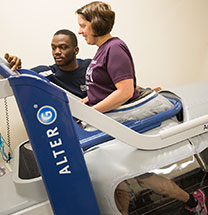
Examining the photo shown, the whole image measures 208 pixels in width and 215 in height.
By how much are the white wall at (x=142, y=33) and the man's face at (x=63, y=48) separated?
25 cm

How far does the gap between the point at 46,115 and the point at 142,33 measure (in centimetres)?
181

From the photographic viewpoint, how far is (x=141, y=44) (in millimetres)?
2410

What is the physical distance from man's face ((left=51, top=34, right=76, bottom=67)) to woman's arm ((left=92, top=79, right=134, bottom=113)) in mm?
937

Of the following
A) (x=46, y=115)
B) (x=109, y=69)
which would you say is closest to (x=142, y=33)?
(x=109, y=69)

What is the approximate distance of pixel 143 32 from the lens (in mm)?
2383

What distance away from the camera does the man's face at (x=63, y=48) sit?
1.88 metres

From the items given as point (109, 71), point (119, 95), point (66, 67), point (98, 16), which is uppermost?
point (98, 16)

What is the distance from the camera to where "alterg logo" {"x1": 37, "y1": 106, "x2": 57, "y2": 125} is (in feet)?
2.62

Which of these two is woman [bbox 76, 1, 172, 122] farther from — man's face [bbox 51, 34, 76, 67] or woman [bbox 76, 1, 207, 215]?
man's face [bbox 51, 34, 76, 67]

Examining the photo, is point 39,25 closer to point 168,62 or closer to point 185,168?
point 168,62

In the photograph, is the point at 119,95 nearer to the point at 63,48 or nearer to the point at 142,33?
the point at 63,48

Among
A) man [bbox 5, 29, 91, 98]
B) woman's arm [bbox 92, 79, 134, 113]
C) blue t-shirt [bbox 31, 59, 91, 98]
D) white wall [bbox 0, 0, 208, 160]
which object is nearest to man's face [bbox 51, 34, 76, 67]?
man [bbox 5, 29, 91, 98]

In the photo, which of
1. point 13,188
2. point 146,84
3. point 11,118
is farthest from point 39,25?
point 13,188

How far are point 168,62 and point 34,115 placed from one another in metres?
2.03
